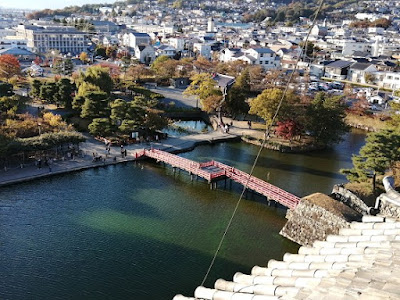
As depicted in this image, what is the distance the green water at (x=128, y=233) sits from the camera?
474 inches

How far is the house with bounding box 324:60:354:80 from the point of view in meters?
49.8

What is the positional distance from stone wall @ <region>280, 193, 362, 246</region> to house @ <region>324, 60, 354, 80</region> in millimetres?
38113

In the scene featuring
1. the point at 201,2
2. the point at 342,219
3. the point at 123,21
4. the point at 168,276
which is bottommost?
the point at 168,276

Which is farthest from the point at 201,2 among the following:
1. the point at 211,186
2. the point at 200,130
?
the point at 211,186

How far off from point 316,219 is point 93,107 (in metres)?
16.5

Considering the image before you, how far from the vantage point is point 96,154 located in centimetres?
2186

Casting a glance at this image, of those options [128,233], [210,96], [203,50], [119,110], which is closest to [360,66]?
[203,50]

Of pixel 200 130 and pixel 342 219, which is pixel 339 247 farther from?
pixel 200 130

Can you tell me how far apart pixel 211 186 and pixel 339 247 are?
1423 cm

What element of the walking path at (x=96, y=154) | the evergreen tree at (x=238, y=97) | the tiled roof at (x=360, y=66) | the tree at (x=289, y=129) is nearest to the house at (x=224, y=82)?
the evergreen tree at (x=238, y=97)

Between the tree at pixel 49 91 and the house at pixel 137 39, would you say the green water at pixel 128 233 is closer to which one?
the tree at pixel 49 91

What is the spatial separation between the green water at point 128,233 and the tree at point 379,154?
288 cm

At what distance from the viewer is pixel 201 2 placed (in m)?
165

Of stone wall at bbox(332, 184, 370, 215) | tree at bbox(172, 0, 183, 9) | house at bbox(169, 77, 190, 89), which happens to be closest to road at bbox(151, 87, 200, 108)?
house at bbox(169, 77, 190, 89)
